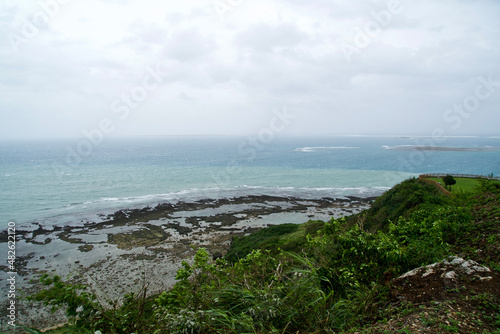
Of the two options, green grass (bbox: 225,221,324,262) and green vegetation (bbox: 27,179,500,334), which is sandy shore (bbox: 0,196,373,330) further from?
green vegetation (bbox: 27,179,500,334)

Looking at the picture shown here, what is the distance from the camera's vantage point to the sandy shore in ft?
60.2

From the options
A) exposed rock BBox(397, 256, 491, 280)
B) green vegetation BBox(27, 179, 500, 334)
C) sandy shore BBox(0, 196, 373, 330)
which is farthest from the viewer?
sandy shore BBox(0, 196, 373, 330)

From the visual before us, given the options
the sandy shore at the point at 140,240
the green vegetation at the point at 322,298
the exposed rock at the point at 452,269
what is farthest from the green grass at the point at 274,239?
the exposed rock at the point at 452,269

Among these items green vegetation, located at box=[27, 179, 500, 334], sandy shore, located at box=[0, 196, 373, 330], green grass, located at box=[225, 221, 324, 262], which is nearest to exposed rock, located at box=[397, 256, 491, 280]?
green vegetation, located at box=[27, 179, 500, 334]

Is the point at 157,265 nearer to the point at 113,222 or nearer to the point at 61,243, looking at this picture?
the point at 61,243

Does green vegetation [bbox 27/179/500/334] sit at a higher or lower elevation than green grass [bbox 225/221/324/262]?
higher

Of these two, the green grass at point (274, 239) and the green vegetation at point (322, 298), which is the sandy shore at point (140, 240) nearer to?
the green grass at point (274, 239)

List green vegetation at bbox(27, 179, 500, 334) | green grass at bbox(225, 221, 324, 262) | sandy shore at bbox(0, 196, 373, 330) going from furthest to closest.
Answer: green grass at bbox(225, 221, 324, 262)
sandy shore at bbox(0, 196, 373, 330)
green vegetation at bbox(27, 179, 500, 334)

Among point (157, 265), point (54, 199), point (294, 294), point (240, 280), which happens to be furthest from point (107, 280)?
point (54, 199)

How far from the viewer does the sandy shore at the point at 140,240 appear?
18359 millimetres

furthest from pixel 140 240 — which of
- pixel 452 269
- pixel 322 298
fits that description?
pixel 452 269

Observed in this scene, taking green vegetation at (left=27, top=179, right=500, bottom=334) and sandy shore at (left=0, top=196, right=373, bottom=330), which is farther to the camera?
sandy shore at (left=0, top=196, right=373, bottom=330)

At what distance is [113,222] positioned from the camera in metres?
31.2

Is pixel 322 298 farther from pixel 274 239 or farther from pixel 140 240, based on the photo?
pixel 140 240
